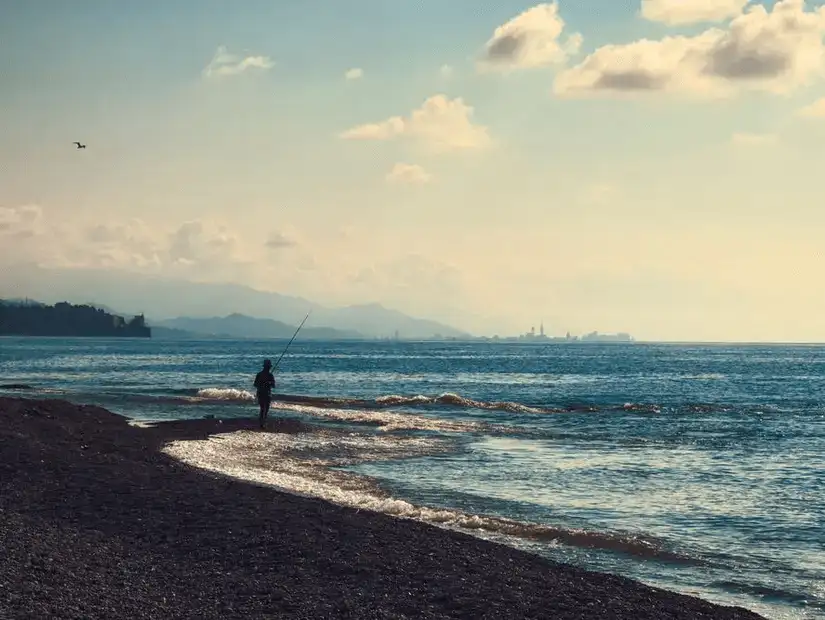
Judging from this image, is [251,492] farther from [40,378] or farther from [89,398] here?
[40,378]

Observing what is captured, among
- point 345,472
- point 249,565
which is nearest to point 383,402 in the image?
point 345,472

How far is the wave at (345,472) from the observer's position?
14.4m

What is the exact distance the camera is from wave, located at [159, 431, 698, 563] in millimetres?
14422

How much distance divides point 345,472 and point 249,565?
34.4 feet

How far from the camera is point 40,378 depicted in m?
67.8

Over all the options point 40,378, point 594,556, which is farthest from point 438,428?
point 40,378

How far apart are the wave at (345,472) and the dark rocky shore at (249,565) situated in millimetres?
1619

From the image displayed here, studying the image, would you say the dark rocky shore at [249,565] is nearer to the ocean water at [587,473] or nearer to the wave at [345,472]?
the wave at [345,472]

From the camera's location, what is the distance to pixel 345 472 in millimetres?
21297

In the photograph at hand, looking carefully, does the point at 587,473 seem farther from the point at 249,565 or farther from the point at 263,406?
the point at 249,565

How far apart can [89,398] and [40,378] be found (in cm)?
2665

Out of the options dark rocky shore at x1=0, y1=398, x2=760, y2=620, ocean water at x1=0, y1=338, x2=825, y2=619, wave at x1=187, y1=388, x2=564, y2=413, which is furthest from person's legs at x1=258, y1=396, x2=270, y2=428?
wave at x1=187, y1=388, x2=564, y2=413

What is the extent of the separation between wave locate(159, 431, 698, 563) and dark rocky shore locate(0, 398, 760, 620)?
5.31 ft

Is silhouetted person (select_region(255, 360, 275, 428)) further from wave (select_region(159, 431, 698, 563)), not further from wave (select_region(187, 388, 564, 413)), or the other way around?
wave (select_region(187, 388, 564, 413))
